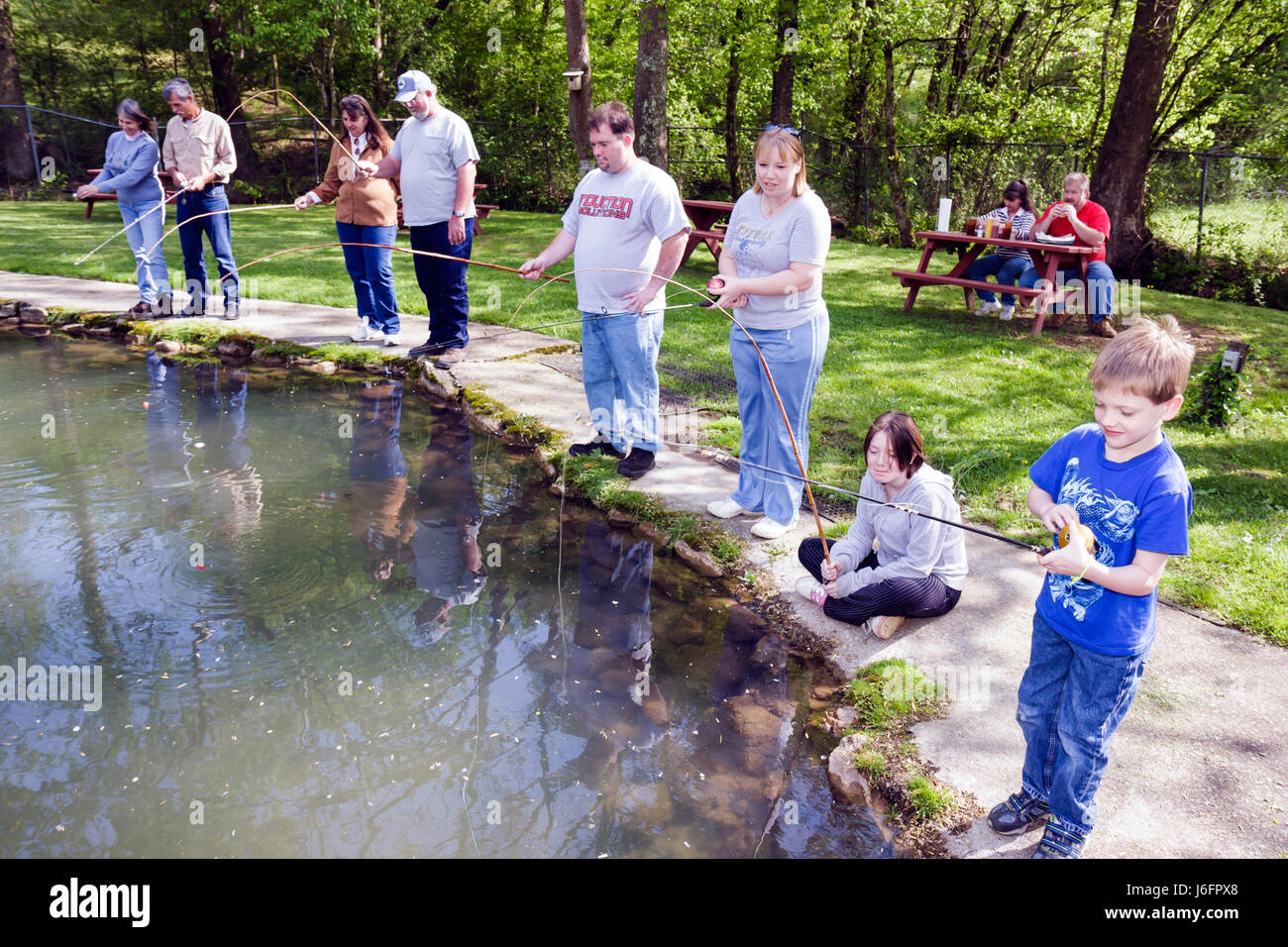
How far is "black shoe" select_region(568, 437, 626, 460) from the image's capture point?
206 inches

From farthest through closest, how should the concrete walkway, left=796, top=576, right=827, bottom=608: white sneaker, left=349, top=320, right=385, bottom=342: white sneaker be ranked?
left=349, top=320, right=385, bottom=342: white sneaker < left=796, top=576, right=827, bottom=608: white sneaker < the concrete walkway

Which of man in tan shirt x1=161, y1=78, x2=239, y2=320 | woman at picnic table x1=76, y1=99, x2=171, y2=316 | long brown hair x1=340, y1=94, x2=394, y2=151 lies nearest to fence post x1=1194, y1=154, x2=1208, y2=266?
long brown hair x1=340, y1=94, x2=394, y2=151

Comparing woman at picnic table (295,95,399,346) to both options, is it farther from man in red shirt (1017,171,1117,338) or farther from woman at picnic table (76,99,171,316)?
man in red shirt (1017,171,1117,338)

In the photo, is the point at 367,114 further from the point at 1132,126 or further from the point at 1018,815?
the point at 1132,126

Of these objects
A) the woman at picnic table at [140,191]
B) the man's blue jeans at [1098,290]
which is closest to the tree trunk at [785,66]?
the man's blue jeans at [1098,290]

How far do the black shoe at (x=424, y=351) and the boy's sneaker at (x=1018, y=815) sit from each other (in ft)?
17.8

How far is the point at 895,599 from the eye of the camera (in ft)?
11.6

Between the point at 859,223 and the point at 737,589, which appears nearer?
the point at 737,589

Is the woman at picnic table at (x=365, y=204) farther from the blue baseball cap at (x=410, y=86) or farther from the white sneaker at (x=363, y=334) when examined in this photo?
the blue baseball cap at (x=410, y=86)

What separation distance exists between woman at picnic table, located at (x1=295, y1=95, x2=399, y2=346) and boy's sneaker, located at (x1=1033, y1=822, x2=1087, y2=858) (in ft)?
19.0

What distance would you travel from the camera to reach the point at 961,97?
52.3ft

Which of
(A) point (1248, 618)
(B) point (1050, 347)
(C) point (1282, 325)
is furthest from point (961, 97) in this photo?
(A) point (1248, 618)

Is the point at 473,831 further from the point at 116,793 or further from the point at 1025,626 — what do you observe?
the point at 1025,626
